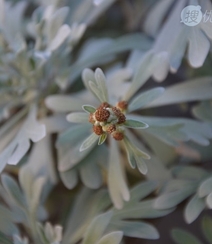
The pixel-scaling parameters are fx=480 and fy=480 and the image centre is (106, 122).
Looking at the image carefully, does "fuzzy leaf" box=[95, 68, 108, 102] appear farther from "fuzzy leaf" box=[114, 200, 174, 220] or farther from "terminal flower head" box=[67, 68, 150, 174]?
"fuzzy leaf" box=[114, 200, 174, 220]

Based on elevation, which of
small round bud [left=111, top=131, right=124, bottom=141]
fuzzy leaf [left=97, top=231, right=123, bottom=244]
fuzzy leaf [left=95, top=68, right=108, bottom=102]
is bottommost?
fuzzy leaf [left=97, top=231, right=123, bottom=244]

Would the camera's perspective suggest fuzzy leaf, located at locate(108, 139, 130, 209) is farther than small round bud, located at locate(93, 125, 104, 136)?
Yes

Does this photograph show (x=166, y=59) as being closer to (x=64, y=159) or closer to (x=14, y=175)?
(x=64, y=159)

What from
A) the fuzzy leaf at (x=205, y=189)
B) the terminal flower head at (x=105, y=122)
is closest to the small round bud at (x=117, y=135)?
the terminal flower head at (x=105, y=122)

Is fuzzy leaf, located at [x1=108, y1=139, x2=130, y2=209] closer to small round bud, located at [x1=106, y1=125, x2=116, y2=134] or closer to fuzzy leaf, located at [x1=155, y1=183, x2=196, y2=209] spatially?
fuzzy leaf, located at [x1=155, y1=183, x2=196, y2=209]

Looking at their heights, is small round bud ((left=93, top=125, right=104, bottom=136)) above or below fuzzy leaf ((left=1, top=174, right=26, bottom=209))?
below

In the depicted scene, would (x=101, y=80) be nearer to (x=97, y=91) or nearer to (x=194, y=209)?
(x=97, y=91)

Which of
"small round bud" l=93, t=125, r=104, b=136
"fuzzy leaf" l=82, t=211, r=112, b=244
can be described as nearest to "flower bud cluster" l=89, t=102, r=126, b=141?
"small round bud" l=93, t=125, r=104, b=136

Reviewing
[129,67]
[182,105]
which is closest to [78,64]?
[129,67]
